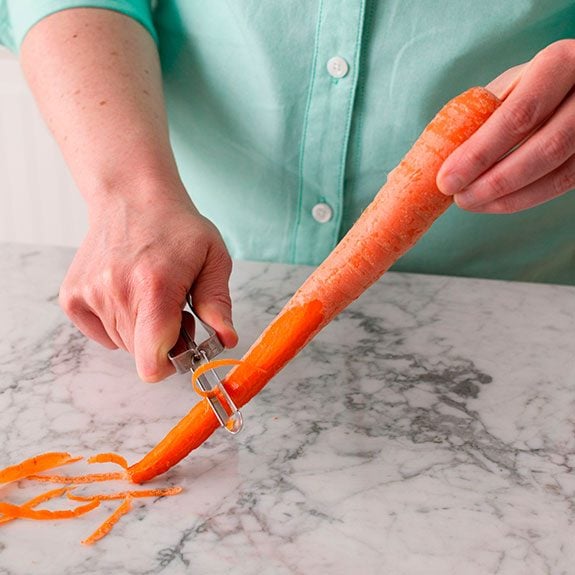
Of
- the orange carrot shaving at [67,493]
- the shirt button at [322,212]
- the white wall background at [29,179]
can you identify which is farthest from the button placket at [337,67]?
the white wall background at [29,179]

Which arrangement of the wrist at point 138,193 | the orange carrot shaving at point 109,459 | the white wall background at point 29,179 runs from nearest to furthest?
1. the orange carrot shaving at point 109,459
2. the wrist at point 138,193
3. the white wall background at point 29,179

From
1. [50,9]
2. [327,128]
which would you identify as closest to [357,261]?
[327,128]

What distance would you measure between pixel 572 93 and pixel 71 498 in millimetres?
571

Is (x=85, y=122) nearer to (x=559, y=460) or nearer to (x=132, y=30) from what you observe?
(x=132, y=30)

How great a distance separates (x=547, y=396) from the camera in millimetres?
983

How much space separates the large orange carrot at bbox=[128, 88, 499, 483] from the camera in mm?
→ 898

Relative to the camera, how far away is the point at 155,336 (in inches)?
36.2

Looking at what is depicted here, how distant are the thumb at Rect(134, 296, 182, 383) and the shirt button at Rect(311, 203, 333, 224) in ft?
1.19

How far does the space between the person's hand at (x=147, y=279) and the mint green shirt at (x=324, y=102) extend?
10.5 inches

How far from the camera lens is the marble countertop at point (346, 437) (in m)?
0.79

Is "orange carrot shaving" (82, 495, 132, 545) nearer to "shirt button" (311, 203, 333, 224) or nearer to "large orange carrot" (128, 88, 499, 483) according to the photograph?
"large orange carrot" (128, 88, 499, 483)

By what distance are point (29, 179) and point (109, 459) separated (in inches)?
53.0

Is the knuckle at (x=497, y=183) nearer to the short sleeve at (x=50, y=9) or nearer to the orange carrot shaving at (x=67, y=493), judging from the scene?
the orange carrot shaving at (x=67, y=493)

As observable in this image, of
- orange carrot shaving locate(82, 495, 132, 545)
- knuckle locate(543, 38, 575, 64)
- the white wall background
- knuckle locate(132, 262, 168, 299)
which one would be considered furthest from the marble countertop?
the white wall background
